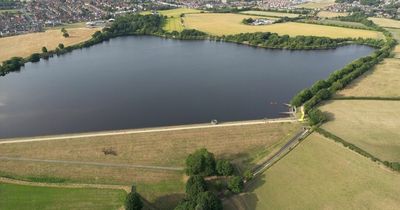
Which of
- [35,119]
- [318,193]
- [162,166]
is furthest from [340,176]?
[35,119]

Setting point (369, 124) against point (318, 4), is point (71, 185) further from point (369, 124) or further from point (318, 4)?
point (318, 4)

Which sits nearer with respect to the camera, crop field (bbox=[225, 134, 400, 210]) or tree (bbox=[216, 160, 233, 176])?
crop field (bbox=[225, 134, 400, 210])

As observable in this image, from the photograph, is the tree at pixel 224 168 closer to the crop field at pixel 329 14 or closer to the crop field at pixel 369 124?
the crop field at pixel 369 124

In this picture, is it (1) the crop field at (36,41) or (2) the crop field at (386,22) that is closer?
(1) the crop field at (36,41)

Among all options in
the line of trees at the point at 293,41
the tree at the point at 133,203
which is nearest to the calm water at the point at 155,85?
the line of trees at the point at 293,41

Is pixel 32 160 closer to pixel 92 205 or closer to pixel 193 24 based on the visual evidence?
pixel 92 205

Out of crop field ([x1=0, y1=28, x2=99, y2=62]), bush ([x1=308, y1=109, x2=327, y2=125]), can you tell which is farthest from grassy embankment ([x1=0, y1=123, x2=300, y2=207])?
crop field ([x1=0, y1=28, x2=99, y2=62])

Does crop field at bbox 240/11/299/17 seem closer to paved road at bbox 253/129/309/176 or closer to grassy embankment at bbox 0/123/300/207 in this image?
grassy embankment at bbox 0/123/300/207
